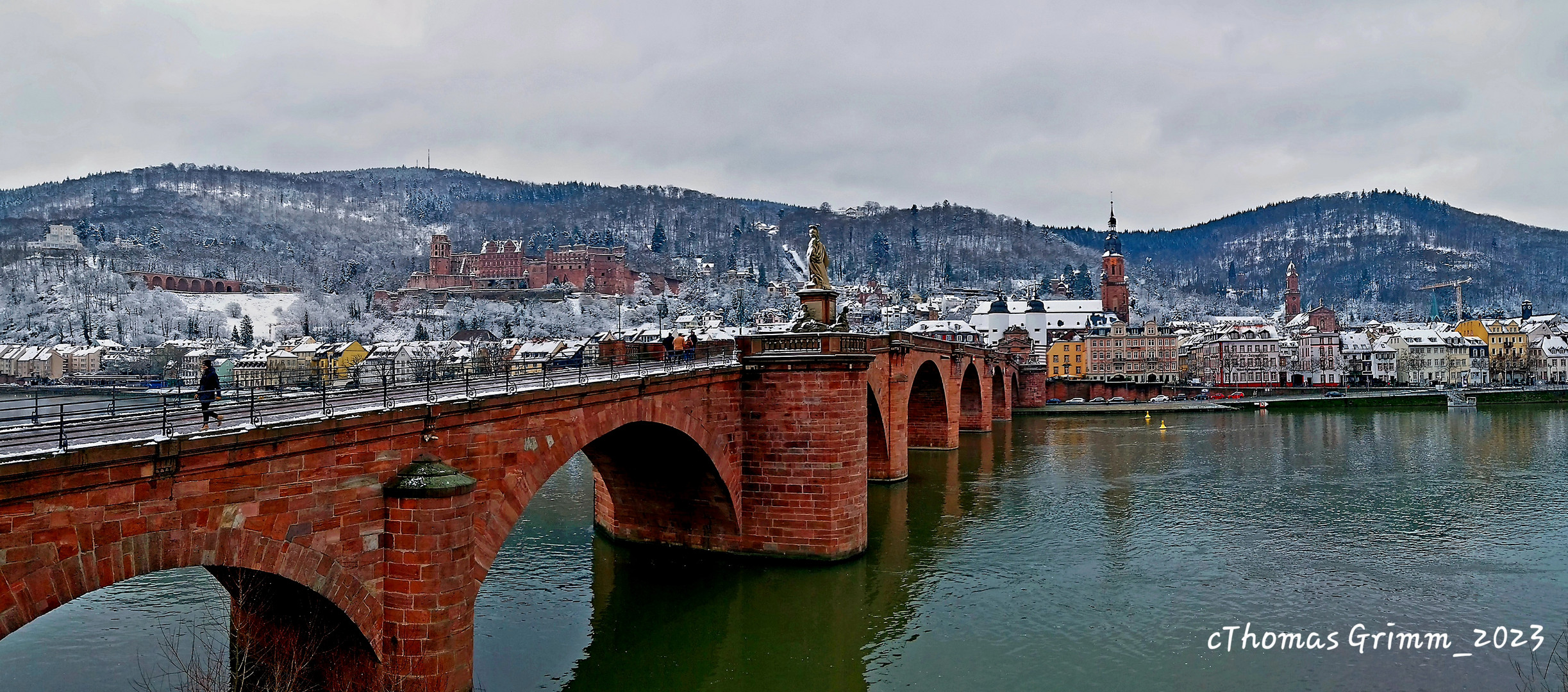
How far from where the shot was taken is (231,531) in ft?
34.8

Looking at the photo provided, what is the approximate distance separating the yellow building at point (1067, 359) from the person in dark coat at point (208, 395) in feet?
344

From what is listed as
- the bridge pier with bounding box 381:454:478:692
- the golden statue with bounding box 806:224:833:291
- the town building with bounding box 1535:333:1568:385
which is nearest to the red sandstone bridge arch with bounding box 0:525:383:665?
the bridge pier with bounding box 381:454:478:692

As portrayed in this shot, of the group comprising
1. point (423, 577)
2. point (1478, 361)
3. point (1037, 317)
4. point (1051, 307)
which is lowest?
point (1478, 361)

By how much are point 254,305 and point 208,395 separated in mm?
168942

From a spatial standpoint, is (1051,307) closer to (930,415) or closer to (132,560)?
(930,415)

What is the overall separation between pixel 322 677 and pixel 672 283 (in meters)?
179

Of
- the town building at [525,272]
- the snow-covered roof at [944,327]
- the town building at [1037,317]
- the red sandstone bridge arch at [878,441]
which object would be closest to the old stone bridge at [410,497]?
the red sandstone bridge arch at [878,441]

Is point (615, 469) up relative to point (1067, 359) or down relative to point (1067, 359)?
down

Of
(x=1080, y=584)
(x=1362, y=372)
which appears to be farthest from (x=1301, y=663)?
(x=1362, y=372)

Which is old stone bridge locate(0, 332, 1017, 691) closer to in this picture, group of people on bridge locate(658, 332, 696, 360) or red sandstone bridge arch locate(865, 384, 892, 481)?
group of people on bridge locate(658, 332, 696, 360)

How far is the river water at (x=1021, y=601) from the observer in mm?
17047

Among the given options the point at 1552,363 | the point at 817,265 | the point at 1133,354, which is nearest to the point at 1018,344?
the point at 1133,354

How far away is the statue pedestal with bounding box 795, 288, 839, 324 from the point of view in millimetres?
24516

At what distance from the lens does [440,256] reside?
18038cm
